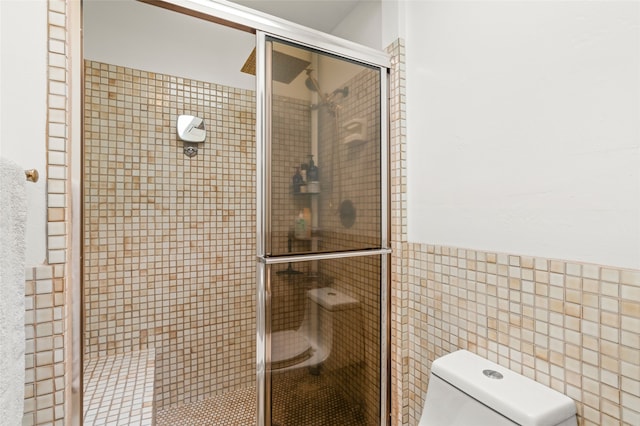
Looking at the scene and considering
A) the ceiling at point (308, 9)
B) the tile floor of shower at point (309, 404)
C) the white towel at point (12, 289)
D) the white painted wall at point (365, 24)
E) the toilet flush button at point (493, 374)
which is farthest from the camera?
the ceiling at point (308, 9)

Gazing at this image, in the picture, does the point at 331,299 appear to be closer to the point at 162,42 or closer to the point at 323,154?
the point at 323,154

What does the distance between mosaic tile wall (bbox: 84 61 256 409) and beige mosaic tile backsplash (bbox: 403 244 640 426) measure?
125cm

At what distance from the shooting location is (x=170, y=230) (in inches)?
72.8

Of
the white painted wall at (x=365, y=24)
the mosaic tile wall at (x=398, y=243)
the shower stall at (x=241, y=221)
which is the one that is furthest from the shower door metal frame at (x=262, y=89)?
the white painted wall at (x=365, y=24)

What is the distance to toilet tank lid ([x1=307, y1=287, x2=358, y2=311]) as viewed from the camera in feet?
3.99

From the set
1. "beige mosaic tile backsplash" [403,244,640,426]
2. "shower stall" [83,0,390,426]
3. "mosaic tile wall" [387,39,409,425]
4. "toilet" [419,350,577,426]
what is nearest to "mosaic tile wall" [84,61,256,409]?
"shower stall" [83,0,390,426]

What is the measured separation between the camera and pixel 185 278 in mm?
1883

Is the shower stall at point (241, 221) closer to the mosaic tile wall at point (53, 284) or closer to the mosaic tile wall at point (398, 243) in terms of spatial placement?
the mosaic tile wall at point (398, 243)

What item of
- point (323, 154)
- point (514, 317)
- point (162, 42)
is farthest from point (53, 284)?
point (162, 42)

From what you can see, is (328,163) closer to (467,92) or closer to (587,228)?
(467,92)

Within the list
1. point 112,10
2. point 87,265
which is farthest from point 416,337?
point 112,10

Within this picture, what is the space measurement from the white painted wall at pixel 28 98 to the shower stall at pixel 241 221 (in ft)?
1.16

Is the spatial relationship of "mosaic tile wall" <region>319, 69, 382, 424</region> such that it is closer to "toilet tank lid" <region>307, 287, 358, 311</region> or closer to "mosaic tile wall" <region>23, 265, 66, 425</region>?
"toilet tank lid" <region>307, 287, 358, 311</region>

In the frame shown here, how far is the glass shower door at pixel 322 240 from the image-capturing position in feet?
Answer: 3.64
